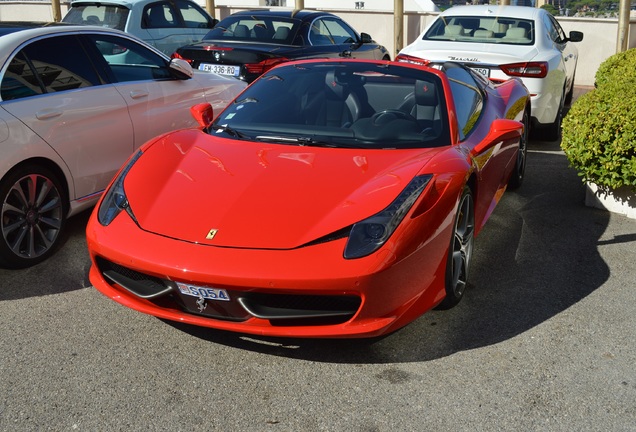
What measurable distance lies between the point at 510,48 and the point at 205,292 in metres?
6.21

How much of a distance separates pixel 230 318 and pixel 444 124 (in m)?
1.91

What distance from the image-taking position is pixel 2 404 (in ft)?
11.8

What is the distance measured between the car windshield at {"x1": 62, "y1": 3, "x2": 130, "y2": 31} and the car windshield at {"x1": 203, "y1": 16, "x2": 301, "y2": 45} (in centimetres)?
219

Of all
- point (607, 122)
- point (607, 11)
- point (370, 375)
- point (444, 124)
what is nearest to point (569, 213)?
point (607, 122)

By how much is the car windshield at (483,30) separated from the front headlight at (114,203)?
594cm

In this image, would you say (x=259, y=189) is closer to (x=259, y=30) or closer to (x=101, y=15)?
(x=259, y=30)

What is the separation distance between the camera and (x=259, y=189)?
13.8ft

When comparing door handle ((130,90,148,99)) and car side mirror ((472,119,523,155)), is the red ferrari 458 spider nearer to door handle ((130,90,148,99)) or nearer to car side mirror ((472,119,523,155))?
car side mirror ((472,119,523,155))

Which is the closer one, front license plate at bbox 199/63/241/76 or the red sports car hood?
the red sports car hood

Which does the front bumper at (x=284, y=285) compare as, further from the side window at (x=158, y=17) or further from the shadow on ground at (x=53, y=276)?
the side window at (x=158, y=17)

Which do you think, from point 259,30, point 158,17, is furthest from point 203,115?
point 158,17

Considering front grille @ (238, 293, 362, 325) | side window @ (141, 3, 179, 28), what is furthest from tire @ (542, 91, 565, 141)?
side window @ (141, 3, 179, 28)

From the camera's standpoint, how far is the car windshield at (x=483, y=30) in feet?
30.6

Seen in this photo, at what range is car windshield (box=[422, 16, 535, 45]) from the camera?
9336mm
